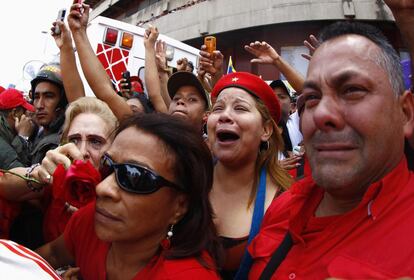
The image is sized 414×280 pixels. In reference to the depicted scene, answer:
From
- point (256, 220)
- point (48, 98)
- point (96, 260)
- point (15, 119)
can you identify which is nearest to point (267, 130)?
point (256, 220)

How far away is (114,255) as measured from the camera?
6.02ft

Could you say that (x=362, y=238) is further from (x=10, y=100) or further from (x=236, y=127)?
(x=10, y=100)

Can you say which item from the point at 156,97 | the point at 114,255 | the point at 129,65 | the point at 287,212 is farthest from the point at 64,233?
the point at 129,65

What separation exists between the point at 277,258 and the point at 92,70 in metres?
2.17

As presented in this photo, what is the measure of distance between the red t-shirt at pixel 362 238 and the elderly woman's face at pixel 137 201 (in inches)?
19.5

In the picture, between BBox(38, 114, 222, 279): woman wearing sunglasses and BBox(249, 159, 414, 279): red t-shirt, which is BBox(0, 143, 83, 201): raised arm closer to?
BBox(38, 114, 222, 279): woman wearing sunglasses

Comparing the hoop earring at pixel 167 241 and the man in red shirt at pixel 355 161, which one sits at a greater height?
the man in red shirt at pixel 355 161

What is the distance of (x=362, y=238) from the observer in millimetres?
1339

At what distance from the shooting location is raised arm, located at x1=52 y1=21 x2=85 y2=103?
10.5 ft

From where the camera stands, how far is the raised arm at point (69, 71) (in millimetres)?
3191

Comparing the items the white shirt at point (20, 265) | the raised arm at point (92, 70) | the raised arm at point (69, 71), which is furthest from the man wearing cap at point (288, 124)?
the white shirt at point (20, 265)

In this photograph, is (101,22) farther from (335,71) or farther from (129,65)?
(335,71)

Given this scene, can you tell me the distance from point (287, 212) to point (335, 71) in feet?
2.36

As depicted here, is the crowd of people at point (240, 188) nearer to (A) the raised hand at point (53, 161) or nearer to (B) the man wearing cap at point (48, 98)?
(A) the raised hand at point (53, 161)
